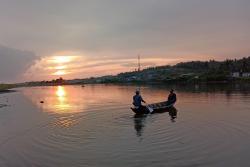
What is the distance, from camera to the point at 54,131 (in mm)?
31500

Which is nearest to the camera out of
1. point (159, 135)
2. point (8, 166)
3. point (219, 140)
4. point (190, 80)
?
point (8, 166)

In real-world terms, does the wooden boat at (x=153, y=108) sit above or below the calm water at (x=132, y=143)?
above

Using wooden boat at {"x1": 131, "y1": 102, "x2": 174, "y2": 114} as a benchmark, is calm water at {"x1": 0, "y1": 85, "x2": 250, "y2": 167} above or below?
below

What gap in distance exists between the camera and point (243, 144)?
22.3 metres

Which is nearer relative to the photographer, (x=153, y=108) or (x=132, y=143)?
(x=132, y=143)

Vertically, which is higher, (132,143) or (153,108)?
(153,108)

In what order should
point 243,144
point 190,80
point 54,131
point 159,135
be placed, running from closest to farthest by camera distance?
point 243,144 → point 159,135 → point 54,131 → point 190,80

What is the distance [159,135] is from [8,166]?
39.8ft

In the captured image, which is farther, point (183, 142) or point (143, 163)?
point (183, 142)

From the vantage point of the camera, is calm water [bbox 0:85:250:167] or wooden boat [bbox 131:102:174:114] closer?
calm water [bbox 0:85:250:167]

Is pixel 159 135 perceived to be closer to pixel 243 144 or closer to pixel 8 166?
pixel 243 144

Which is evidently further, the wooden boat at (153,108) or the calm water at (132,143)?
the wooden boat at (153,108)

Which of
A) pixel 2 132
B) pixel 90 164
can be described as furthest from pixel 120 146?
pixel 2 132

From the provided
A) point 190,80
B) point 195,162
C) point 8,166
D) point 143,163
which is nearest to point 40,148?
point 8,166
